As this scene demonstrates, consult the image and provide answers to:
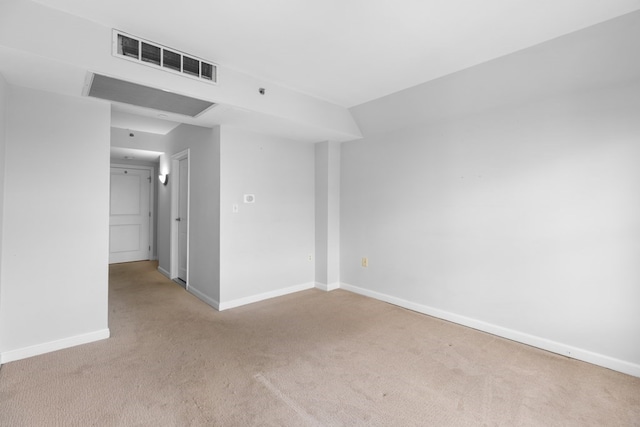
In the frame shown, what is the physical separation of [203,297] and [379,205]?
8.65 ft

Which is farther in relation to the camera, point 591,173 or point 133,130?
point 133,130

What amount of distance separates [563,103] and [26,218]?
465 cm

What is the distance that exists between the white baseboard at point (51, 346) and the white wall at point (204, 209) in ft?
3.99

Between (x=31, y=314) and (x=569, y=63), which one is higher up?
(x=569, y=63)

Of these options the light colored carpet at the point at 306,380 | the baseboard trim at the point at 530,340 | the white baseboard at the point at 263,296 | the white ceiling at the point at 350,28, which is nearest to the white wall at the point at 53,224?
the light colored carpet at the point at 306,380

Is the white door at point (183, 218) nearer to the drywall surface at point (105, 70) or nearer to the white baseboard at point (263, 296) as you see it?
the white baseboard at point (263, 296)

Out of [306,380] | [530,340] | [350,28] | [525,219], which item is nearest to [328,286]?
[306,380]

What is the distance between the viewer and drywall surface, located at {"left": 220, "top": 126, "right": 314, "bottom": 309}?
383 centimetres

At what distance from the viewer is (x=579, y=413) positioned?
1952 millimetres

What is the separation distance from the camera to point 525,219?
2926mm

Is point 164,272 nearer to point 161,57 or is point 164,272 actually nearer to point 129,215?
point 129,215

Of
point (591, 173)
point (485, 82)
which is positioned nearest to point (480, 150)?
point (485, 82)

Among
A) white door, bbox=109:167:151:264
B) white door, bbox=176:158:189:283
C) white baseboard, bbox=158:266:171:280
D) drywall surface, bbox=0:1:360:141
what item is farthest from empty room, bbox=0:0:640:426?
white door, bbox=109:167:151:264

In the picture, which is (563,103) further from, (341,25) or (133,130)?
(133,130)
